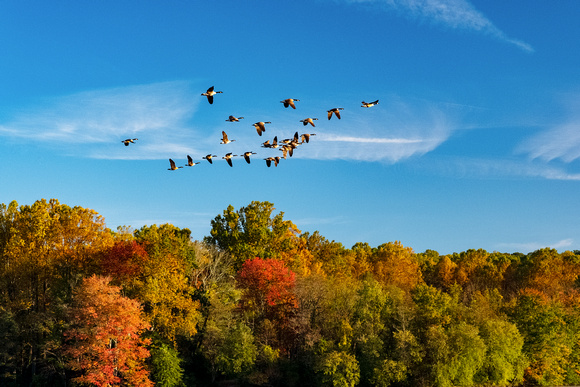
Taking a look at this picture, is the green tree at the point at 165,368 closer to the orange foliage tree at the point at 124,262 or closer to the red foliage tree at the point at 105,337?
the red foliage tree at the point at 105,337

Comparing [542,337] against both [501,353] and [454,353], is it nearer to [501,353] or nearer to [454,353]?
[501,353]

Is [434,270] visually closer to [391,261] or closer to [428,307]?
[391,261]

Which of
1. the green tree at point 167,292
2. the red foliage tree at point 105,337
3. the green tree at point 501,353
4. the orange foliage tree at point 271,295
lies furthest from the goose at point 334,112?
the green tree at point 501,353

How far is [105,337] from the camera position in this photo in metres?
44.0

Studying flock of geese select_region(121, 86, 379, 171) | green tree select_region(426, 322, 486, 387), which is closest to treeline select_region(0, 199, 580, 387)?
green tree select_region(426, 322, 486, 387)

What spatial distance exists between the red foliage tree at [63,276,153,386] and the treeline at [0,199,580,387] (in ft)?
0.40

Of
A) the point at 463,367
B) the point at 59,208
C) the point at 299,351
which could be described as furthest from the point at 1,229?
the point at 463,367

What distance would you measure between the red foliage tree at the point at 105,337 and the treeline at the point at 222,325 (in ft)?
0.40

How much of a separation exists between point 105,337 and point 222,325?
14.2m

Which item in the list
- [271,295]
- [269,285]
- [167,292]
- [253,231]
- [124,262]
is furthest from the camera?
[253,231]

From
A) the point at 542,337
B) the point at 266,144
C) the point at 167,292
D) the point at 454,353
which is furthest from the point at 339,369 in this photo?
the point at 266,144

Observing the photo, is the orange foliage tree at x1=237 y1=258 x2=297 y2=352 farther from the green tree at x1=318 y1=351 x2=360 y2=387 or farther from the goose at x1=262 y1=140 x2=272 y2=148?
the goose at x1=262 y1=140 x2=272 y2=148

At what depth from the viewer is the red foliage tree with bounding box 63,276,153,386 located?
43.7 m

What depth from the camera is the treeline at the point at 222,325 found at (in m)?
47.5
